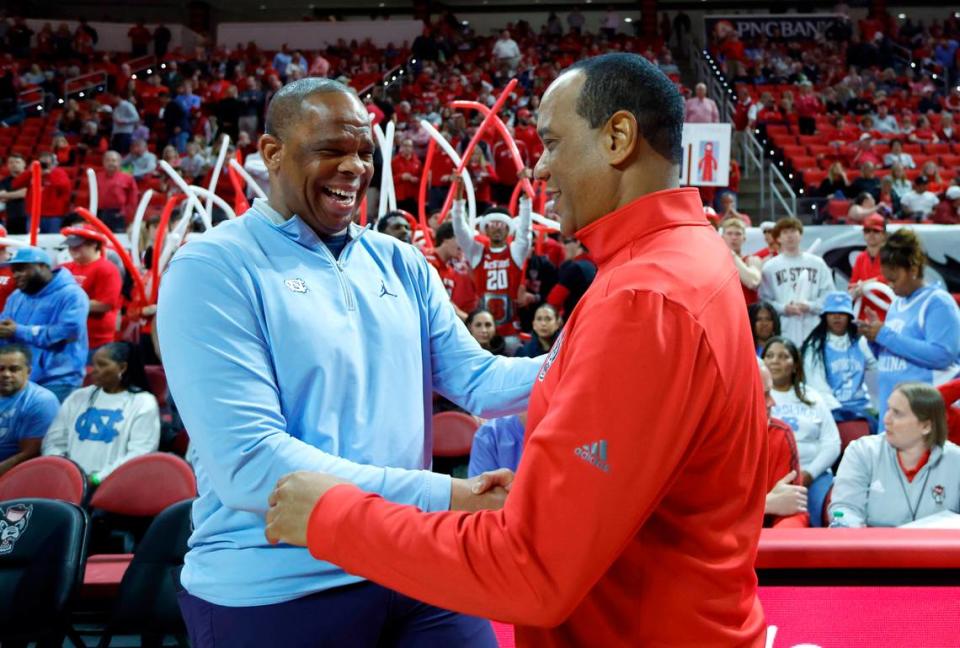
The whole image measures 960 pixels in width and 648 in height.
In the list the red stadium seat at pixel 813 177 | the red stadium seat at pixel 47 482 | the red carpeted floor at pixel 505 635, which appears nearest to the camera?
the red carpeted floor at pixel 505 635

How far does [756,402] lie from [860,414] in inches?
208

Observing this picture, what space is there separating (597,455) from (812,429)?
4.44 m

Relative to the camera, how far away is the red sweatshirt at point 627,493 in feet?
3.87

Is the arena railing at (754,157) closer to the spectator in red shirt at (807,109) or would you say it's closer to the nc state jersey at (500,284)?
the spectator in red shirt at (807,109)

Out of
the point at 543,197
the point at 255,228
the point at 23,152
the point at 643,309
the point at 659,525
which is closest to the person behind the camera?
the point at 643,309

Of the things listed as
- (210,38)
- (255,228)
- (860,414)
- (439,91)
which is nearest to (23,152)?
(439,91)

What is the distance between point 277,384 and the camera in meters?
1.67

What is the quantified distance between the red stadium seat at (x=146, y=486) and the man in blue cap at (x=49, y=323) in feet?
6.65

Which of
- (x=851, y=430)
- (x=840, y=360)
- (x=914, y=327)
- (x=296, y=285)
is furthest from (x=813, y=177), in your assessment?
(x=296, y=285)

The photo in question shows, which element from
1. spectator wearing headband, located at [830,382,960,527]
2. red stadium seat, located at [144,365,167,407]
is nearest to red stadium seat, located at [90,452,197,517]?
red stadium seat, located at [144,365,167,407]

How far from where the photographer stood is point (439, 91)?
60.4 ft

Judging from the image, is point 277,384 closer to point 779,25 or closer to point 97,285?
point 97,285

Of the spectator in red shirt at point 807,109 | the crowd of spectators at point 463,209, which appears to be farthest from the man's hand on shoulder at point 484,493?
the spectator in red shirt at point 807,109

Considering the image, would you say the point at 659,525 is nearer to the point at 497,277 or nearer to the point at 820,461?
the point at 820,461
